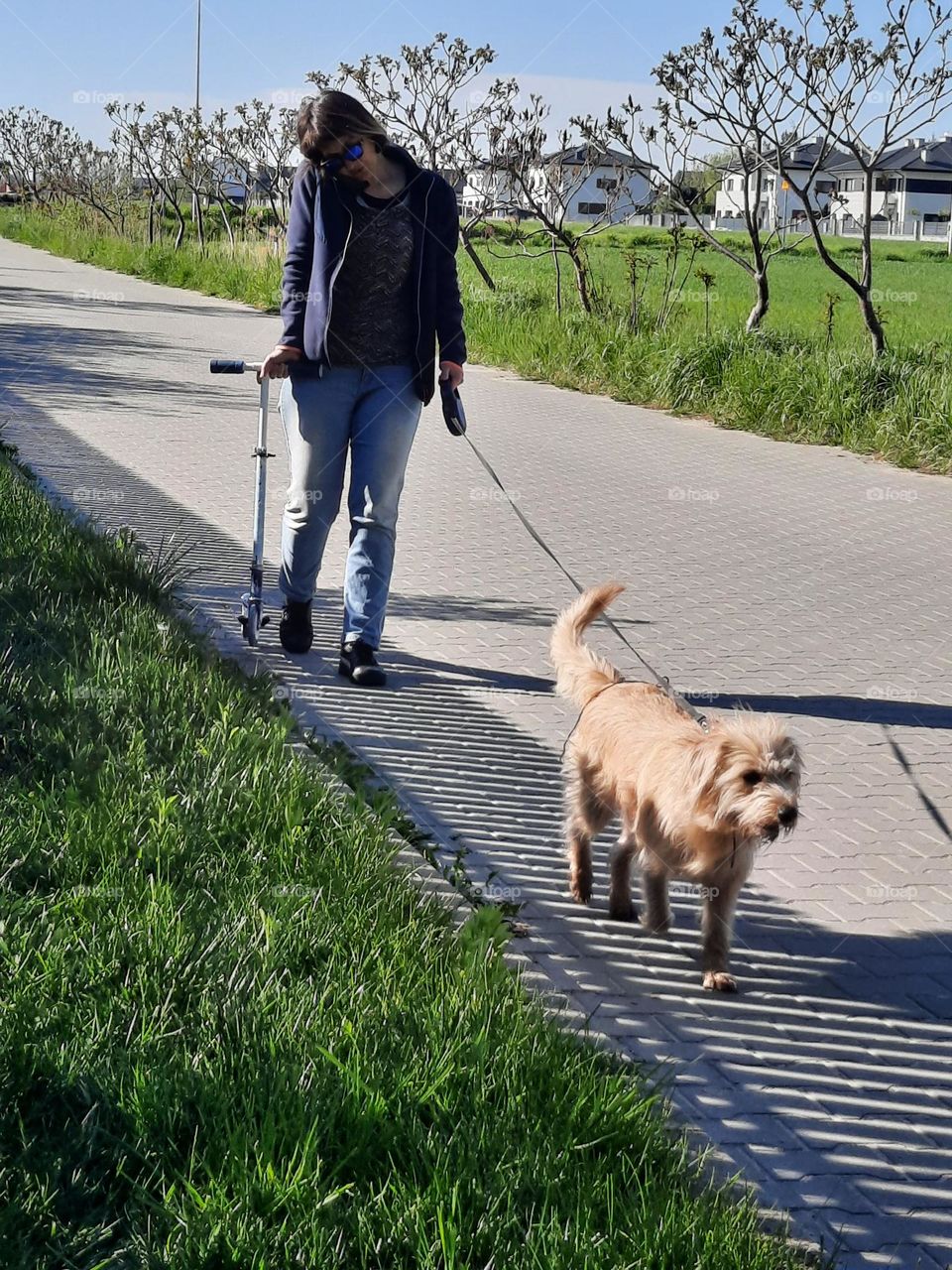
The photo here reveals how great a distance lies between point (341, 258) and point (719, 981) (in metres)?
3.82

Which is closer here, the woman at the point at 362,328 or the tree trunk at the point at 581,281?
the woman at the point at 362,328

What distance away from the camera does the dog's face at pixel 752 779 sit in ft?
13.1

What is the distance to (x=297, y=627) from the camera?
769 centimetres

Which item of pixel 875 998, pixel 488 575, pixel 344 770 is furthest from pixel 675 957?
pixel 488 575

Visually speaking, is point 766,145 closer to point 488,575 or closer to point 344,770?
point 488,575

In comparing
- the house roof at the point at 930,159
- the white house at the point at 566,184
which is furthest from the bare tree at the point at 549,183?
the house roof at the point at 930,159

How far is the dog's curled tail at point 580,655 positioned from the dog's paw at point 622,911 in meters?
0.66

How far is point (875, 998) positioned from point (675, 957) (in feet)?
1.93

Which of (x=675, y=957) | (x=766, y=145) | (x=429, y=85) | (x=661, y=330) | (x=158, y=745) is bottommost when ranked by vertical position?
(x=675, y=957)

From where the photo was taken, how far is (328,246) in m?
6.95
